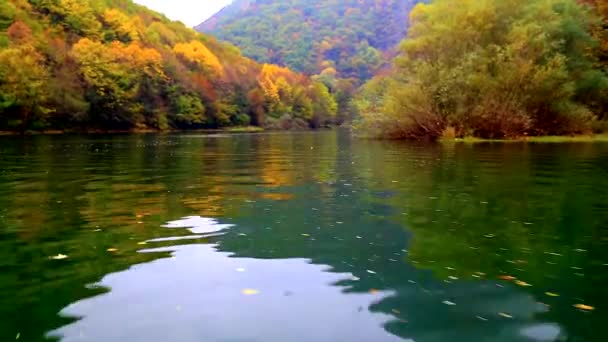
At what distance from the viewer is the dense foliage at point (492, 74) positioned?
134 ft

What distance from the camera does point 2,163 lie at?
71.1ft

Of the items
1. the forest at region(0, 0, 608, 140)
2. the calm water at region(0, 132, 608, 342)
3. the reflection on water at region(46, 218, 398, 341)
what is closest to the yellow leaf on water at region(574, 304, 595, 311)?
the calm water at region(0, 132, 608, 342)

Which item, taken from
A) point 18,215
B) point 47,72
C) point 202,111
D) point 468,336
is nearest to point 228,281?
point 468,336

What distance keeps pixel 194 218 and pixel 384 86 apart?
42.8 metres

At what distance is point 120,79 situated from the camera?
8462 centimetres

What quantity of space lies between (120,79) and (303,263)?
273ft

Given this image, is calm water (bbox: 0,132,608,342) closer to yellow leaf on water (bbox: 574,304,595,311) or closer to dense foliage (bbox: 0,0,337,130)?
yellow leaf on water (bbox: 574,304,595,311)

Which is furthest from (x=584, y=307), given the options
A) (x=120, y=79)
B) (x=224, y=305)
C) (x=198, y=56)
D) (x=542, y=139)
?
(x=198, y=56)

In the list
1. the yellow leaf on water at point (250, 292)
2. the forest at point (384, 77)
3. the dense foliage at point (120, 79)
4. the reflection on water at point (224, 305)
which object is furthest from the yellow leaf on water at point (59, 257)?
the dense foliage at point (120, 79)

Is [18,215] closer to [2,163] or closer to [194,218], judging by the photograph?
[194,218]

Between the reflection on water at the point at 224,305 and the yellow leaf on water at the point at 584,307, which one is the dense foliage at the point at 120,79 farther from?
the yellow leaf on water at the point at 584,307

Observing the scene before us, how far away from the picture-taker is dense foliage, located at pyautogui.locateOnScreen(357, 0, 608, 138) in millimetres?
40875

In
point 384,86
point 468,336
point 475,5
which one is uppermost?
point 475,5

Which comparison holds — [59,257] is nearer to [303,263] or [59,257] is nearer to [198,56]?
[303,263]
